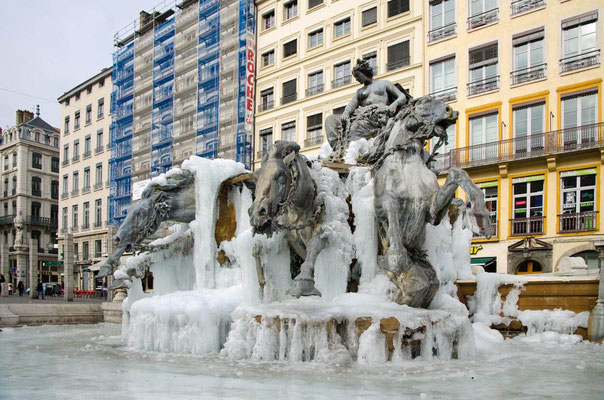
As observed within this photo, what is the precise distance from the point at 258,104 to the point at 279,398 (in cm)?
4375

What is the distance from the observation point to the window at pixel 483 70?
3344cm

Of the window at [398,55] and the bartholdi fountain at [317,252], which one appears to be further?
the window at [398,55]

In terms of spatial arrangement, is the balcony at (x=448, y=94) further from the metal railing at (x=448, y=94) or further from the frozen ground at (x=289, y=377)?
the frozen ground at (x=289, y=377)

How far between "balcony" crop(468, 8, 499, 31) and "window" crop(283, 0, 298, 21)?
608 inches

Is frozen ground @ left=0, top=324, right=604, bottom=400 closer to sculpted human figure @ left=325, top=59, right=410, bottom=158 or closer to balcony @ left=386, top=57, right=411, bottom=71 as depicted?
sculpted human figure @ left=325, top=59, right=410, bottom=158

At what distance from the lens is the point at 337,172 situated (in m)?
10.3

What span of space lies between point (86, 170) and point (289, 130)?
3380 cm

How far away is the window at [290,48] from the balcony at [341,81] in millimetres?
5337

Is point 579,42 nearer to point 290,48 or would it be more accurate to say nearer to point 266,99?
point 290,48

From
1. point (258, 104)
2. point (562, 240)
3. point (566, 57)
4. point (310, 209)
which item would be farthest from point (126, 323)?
point (258, 104)

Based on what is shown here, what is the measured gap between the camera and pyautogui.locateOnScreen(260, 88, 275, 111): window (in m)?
47.1

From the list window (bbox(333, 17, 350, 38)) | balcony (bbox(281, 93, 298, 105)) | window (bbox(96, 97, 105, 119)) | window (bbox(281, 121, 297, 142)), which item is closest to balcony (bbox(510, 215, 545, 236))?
window (bbox(333, 17, 350, 38))

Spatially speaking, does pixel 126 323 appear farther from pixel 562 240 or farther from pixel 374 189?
pixel 562 240

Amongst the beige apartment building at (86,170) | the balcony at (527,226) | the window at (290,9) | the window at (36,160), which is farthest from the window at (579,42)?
the window at (36,160)
